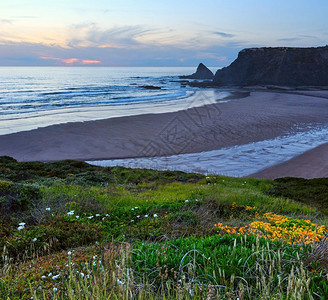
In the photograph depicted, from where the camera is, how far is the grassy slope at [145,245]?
9.59 ft

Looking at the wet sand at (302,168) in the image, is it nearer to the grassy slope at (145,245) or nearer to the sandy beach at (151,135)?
the sandy beach at (151,135)

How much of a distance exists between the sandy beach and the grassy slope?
7.69 m

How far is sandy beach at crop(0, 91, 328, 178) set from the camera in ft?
63.2

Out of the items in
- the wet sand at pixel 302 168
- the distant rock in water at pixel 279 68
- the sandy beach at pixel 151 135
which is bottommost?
the wet sand at pixel 302 168

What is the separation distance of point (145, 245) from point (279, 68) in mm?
88264

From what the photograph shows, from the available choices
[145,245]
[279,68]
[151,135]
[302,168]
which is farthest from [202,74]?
[145,245]

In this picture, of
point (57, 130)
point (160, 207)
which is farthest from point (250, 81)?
point (160, 207)

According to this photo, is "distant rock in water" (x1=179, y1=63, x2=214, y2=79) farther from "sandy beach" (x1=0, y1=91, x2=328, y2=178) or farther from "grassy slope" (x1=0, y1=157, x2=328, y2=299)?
"grassy slope" (x1=0, y1=157, x2=328, y2=299)

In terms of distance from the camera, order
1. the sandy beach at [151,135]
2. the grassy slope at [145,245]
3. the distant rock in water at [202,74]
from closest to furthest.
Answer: the grassy slope at [145,245] → the sandy beach at [151,135] → the distant rock in water at [202,74]

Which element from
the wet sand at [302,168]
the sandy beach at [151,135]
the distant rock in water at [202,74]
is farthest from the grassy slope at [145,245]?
the distant rock in water at [202,74]

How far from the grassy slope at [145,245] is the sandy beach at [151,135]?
7690 millimetres

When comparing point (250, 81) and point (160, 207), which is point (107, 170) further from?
point (250, 81)

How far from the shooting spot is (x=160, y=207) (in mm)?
7285

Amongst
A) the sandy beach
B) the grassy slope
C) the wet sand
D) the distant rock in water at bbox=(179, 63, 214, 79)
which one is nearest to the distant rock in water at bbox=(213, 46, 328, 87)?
the distant rock in water at bbox=(179, 63, 214, 79)
